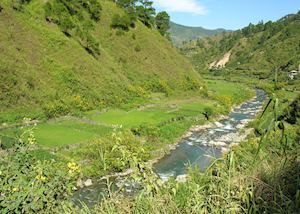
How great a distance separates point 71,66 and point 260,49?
410ft

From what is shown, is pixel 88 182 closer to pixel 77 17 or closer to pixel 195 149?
pixel 195 149

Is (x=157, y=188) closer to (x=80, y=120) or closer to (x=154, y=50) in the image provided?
(x=80, y=120)

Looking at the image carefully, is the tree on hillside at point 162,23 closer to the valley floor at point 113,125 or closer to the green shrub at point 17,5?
the valley floor at point 113,125

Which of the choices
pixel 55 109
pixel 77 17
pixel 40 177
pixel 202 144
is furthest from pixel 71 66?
pixel 40 177

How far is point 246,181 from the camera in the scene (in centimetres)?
412

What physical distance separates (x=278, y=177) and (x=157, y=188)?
1.39 metres

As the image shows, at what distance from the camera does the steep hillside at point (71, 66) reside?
38156mm

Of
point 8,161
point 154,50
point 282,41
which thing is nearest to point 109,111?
point 154,50

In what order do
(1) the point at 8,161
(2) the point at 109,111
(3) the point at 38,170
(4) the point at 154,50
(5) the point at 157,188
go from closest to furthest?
(5) the point at 157,188 < (3) the point at 38,170 < (1) the point at 8,161 < (2) the point at 109,111 < (4) the point at 154,50

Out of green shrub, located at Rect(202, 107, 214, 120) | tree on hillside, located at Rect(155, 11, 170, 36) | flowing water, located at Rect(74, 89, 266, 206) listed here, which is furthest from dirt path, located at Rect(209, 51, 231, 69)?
green shrub, located at Rect(202, 107, 214, 120)

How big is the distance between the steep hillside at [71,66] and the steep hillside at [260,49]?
58.3 m

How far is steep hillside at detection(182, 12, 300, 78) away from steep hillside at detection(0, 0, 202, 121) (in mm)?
58293

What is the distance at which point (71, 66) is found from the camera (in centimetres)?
4647

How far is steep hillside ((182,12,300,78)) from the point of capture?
5167 inches
